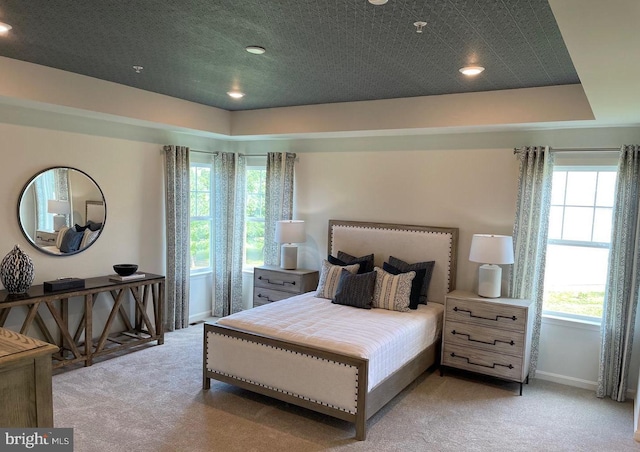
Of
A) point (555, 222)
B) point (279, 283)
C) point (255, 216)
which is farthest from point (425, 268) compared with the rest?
point (255, 216)

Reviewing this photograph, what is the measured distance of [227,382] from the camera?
384cm

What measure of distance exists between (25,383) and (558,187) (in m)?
4.37

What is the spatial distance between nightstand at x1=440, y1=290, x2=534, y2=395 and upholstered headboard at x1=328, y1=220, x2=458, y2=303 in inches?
16.0

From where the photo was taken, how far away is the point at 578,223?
4352mm

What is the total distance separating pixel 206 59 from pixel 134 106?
153cm

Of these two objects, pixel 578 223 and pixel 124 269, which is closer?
pixel 578 223

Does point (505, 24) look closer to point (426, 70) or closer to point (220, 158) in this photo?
point (426, 70)

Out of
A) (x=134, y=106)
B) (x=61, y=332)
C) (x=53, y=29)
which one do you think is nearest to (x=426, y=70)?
(x=53, y=29)

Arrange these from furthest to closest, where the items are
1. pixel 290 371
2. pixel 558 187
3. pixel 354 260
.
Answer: pixel 354 260 < pixel 558 187 < pixel 290 371

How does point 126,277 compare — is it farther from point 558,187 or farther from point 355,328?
point 558,187

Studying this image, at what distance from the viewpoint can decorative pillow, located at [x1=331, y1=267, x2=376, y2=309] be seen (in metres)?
4.46

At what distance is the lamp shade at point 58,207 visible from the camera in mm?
4453

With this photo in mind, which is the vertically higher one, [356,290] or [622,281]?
[622,281]

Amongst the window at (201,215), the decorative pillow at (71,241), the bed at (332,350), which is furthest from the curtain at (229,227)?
the decorative pillow at (71,241)
